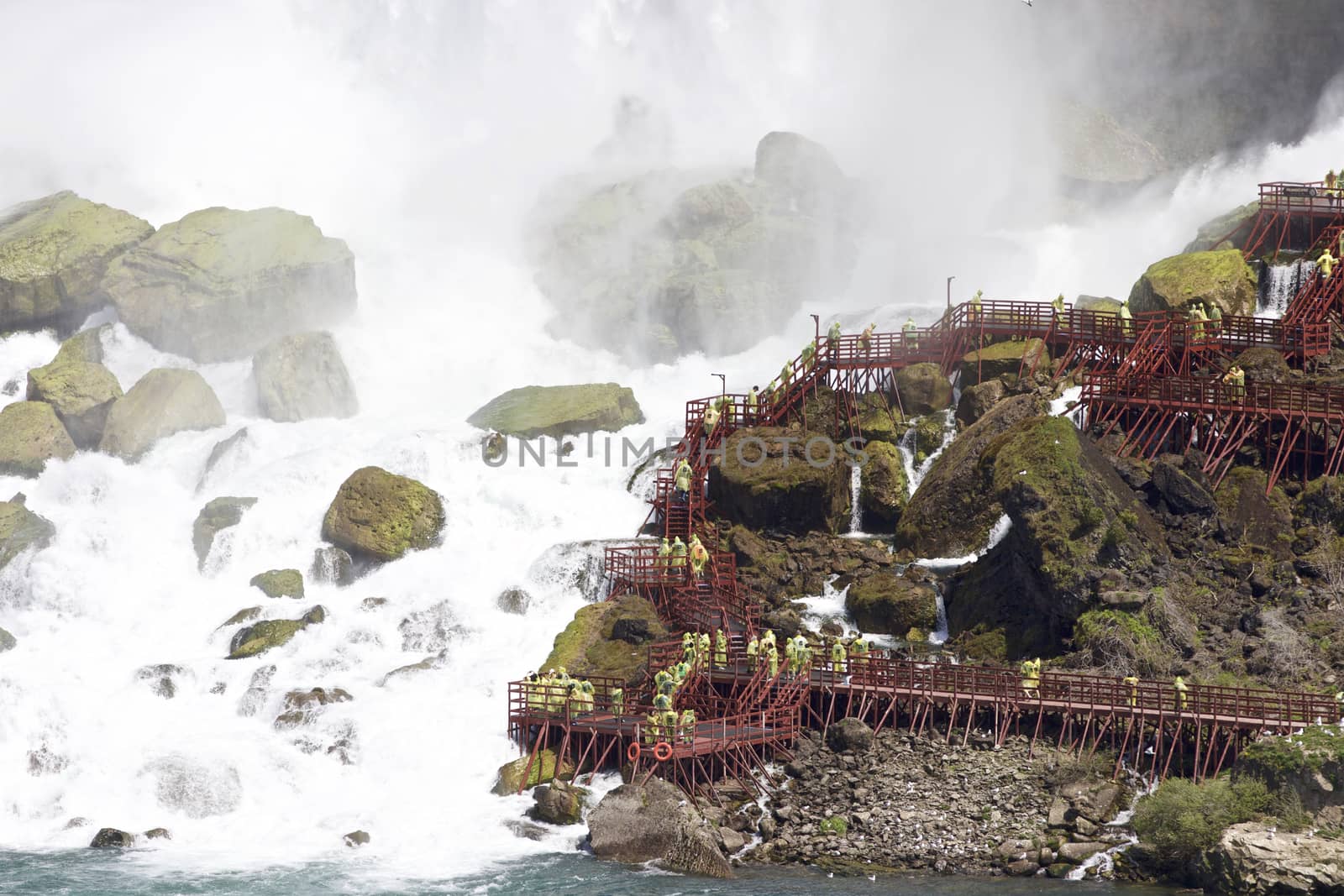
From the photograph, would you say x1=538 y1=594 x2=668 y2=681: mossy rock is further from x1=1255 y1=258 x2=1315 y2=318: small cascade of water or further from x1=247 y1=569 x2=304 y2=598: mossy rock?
x1=1255 y1=258 x2=1315 y2=318: small cascade of water

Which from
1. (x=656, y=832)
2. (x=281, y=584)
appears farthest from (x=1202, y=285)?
(x=281, y=584)

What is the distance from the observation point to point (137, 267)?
91.3 m

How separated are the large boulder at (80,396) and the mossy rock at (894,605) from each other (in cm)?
3899

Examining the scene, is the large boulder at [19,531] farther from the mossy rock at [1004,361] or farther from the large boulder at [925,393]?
the mossy rock at [1004,361]

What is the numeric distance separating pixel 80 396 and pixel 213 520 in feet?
51.7

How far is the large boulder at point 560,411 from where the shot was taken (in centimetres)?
7544

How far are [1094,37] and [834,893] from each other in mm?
100649

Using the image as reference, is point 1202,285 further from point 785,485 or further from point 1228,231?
point 785,485

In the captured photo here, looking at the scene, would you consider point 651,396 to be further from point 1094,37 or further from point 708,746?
point 1094,37

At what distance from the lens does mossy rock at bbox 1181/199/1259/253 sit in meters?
76.6

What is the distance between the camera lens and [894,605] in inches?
2263

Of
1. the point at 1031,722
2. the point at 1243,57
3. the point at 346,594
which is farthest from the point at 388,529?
Result: the point at 1243,57

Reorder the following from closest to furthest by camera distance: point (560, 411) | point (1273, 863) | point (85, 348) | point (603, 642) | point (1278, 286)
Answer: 1. point (1273, 863)
2. point (603, 642)
3. point (1278, 286)
4. point (560, 411)
5. point (85, 348)

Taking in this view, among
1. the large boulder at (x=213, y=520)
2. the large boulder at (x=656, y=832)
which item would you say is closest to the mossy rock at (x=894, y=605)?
the large boulder at (x=656, y=832)
